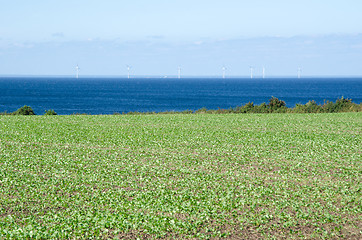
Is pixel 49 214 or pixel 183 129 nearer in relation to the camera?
pixel 49 214

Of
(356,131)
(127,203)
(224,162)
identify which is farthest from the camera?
(356,131)

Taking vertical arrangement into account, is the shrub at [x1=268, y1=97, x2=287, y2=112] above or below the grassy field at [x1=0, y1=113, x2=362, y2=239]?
above

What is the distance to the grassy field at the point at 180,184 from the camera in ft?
39.2

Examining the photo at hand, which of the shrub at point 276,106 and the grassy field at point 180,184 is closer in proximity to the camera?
the grassy field at point 180,184

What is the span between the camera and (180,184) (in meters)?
16.0

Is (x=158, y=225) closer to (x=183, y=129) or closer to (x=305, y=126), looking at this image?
(x=183, y=129)

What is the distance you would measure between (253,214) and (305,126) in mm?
20922

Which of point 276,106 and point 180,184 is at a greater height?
point 276,106

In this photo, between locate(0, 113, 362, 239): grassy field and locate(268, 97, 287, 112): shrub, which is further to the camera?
locate(268, 97, 287, 112): shrub

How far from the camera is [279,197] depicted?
14.6m

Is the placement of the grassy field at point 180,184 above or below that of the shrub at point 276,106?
below

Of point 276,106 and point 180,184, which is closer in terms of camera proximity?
point 180,184

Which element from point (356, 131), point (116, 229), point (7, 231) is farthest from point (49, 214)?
point (356, 131)

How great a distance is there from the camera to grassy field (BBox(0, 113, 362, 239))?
11.9 meters
